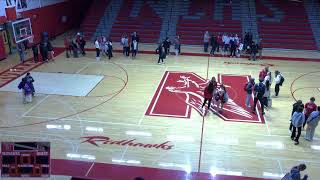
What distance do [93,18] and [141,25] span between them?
4.14 metres

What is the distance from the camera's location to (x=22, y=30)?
23969 mm

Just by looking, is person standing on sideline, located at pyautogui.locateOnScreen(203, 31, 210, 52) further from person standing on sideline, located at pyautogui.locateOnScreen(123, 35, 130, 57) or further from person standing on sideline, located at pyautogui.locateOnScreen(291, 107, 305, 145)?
person standing on sideline, located at pyautogui.locateOnScreen(291, 107, 305, 145)

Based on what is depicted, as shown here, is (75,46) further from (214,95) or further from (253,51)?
(214,95)

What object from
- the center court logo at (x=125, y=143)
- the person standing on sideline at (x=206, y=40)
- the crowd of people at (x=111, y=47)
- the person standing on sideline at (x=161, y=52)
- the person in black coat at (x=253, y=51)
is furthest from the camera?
the person standing on sideline at (x=206, y=40)

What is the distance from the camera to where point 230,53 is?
A: 939 inches

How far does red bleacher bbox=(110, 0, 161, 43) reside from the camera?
27.5 meters

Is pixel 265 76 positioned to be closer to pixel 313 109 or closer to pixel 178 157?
pixel 313 109

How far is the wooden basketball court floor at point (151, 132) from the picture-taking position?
36.2 ft

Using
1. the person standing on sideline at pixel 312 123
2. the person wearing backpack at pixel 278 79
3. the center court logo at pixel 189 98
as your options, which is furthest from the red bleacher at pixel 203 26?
the person standing on sideline at pixel 312 123

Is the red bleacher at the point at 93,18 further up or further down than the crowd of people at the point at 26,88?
further up

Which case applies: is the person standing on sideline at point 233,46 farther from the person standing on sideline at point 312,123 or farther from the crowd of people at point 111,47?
the person standing on sideline at point 312,123

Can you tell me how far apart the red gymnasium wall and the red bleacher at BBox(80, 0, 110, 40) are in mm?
2049

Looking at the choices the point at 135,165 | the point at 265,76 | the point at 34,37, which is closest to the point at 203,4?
the point at 34,37

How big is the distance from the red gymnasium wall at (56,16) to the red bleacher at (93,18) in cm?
205
